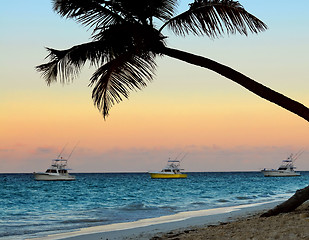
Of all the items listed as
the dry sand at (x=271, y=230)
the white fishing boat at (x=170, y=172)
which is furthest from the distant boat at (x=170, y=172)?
the dry sand at (x=271, y=230)

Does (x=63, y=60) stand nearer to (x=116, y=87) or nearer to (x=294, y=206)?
(x=116, y=87)

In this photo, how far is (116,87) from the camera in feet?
25.4

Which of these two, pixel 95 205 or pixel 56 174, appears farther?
pixel 56 174

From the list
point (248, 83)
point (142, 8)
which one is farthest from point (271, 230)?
point (142, 8)

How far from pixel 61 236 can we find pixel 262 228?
7575 mm

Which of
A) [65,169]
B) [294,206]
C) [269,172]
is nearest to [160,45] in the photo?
[294,206]

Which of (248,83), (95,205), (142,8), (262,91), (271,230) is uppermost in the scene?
(142,8)

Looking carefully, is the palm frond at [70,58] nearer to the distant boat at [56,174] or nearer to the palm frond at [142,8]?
the palm frond at [142,8]

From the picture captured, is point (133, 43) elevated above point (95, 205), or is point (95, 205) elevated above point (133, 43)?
point (133, 43)

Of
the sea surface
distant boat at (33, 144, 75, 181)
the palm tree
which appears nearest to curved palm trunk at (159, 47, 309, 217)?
the palm tree

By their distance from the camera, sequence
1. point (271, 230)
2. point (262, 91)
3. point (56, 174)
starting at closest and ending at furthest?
point (262, 91) < point (271, 230) < point (56, 174)

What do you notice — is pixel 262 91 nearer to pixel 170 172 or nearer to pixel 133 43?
pixel 133 43

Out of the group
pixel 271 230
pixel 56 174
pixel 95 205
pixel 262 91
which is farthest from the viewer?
pixel 56 174

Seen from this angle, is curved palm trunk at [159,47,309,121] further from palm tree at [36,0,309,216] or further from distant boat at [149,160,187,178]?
distant boat at [149,160,187,178]
